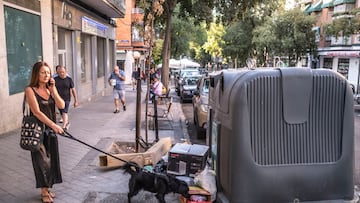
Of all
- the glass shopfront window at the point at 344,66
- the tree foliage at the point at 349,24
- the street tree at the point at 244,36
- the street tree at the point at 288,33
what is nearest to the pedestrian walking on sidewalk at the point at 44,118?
the tree foliage at the point at 349,24

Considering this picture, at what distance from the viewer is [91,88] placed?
17484mm

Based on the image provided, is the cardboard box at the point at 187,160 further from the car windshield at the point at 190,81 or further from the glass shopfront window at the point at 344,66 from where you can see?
the glass shopfront window at the point at 344,66

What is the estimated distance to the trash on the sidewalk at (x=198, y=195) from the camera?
362 centimetres

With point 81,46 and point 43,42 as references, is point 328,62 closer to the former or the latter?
point 81,46

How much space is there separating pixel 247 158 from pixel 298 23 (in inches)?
1144

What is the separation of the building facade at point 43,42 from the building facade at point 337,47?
16.4 meters

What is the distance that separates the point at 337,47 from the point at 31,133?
31188mm

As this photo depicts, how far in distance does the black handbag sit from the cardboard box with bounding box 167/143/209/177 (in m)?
1.69

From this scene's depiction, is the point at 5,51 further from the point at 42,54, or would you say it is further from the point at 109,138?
the point at 109,138

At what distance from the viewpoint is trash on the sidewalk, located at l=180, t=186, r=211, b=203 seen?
→ 3.62 meters

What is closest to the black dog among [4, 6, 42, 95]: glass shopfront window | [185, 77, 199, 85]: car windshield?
[4, 6, 42, 95]: glass shopfront window

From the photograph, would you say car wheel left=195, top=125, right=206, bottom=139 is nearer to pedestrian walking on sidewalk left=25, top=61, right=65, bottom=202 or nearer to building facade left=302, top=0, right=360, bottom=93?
pedestrian walking on sidewalk left=25, top=61, right=65, bottom=202

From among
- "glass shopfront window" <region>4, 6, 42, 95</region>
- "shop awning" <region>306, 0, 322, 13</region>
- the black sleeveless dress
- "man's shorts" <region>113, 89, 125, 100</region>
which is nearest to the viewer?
the black sleeveless dress

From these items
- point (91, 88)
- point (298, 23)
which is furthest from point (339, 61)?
point (91, 88)
